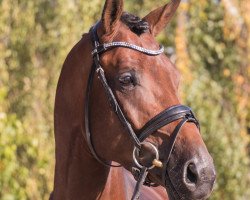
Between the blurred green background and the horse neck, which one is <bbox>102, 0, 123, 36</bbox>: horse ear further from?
the blurred green background

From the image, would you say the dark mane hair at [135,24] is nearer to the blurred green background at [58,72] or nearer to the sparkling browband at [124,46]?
the sparkling browband at [124,46]

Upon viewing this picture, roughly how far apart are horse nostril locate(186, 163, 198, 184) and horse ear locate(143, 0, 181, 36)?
31.9 inches

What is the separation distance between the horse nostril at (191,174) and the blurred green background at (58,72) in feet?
8.97

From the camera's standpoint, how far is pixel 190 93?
8.09 m

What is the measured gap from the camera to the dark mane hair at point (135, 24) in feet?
11.8

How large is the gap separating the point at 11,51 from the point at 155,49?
3495 mm

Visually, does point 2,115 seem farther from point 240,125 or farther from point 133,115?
point 240,125

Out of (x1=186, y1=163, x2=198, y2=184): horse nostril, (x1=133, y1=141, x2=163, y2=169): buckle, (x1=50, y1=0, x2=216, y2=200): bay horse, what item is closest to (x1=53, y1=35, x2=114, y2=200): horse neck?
(x1=50, y1=0, x2=216, y2=200): bay horse

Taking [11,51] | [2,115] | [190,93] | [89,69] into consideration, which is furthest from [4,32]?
[89,69]

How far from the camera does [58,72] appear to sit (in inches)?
271

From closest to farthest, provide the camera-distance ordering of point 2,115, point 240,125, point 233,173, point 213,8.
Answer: point 2,115, point 233,173, point 240,125, point 213,8

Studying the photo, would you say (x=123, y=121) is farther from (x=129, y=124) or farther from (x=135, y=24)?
(x=135, y=24)

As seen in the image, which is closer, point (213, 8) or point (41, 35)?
point (41, 35)

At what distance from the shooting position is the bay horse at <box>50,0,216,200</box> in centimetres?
332
